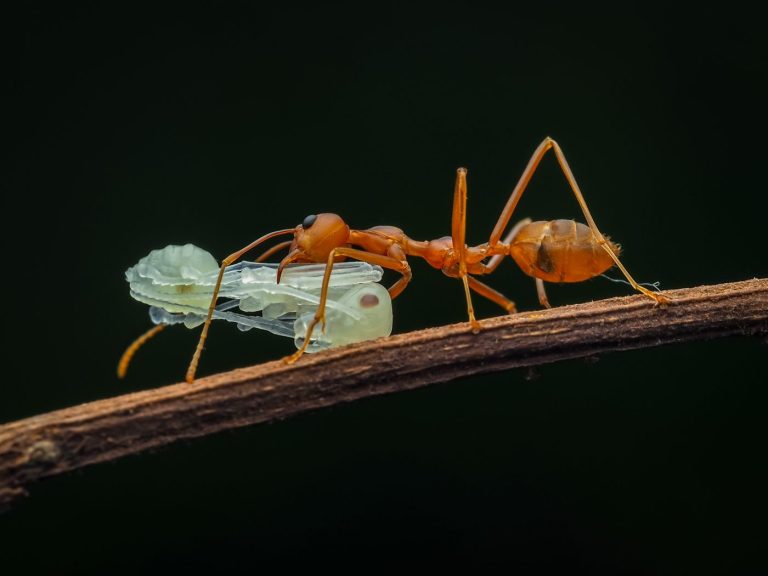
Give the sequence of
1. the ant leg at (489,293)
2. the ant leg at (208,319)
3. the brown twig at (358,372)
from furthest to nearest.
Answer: the ant leg at (489,293) < the ant leg at (208,319) < the brown twig at (358,372)

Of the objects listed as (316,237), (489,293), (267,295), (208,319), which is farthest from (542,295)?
(208,319)

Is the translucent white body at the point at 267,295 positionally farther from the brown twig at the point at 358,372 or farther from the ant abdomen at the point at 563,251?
the ant abdomen at the point at 563,251

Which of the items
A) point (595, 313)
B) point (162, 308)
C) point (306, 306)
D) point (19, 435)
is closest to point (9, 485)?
point (19, 435)

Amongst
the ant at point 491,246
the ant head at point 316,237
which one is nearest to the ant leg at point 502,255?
the ant at point 491,246

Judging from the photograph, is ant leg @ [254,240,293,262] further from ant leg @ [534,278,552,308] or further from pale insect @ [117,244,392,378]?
ant leg @ [534,278,552,308]

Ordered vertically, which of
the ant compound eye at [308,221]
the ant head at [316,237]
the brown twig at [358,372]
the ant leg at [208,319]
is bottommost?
the brown twig at [358,372]

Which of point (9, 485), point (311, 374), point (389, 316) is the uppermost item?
point (389, 316)

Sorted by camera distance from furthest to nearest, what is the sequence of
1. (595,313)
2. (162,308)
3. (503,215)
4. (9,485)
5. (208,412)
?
(503,215) < (162,308) < (595,313) < (208,412) < (9,485)

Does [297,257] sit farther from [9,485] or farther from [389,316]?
[9,485]
